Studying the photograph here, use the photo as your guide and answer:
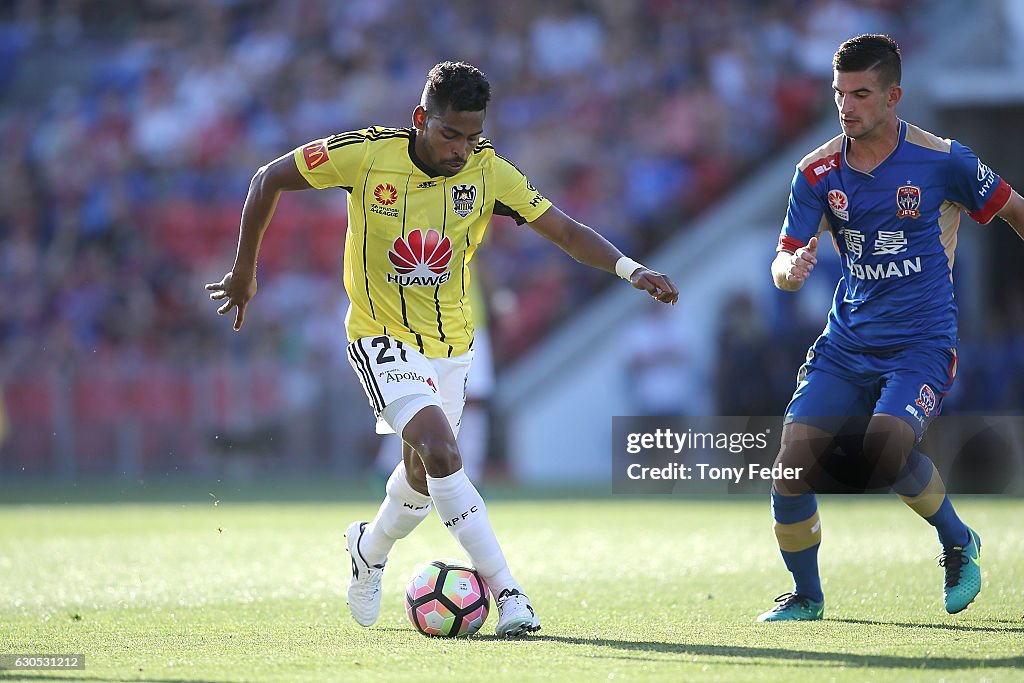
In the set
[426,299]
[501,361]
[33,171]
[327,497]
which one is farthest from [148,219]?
[426,299]

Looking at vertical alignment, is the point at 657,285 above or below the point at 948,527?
above

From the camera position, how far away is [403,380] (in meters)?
6.49

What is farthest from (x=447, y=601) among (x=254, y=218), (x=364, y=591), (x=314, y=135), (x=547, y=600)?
(x=314, y=135)

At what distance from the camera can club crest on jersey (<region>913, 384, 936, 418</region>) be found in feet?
21.4

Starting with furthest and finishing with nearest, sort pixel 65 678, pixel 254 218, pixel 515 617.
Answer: pixel 254 218, pixel 515 617, pixel 65 678

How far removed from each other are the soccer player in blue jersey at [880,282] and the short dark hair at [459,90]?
62.6 inches

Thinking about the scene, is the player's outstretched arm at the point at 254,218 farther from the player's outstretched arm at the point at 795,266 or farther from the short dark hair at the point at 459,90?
the player's outstretched arm at the point at 795,266

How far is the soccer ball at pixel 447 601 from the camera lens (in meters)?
6.38

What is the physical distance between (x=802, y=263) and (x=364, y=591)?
8.27 feet

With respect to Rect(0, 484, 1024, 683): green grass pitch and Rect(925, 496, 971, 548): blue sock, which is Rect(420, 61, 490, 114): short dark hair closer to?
Rect(0, 484, 1024, 683): green grass pitch

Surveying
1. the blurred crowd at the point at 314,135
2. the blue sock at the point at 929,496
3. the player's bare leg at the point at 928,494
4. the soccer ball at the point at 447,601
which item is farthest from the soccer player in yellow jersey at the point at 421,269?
the blurred crowd at the point at 314,135

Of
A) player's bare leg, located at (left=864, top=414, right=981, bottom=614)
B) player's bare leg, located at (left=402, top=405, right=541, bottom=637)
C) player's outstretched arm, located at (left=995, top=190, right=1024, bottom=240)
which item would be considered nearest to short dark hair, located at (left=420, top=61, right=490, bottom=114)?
player's bare leg, located at (left=402, top=405, right=541, bottom=637)

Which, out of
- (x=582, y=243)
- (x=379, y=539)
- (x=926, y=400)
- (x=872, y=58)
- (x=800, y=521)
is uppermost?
(x=872, y=58)

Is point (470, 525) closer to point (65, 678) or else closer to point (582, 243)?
point (582, 243)
